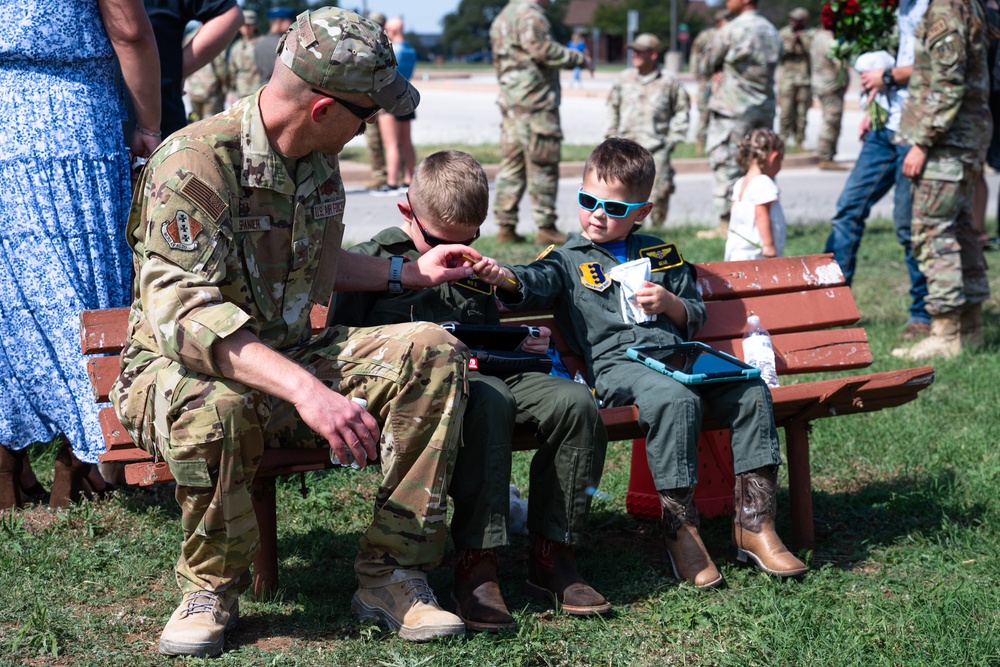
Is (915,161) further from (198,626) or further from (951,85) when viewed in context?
(198,626)

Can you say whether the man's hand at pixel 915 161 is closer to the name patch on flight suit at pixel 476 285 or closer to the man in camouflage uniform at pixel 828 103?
the name patch on flight suit at pixel 476 285

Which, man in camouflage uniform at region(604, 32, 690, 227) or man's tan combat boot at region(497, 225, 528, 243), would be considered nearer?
man's tan combat boot at region(497, 225, 528, 243)

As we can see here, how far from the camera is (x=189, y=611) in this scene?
315 cm

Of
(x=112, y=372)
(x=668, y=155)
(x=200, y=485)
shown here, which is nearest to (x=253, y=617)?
(x=200, y=485)

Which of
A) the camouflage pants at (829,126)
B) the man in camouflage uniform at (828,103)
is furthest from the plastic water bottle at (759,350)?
the camouflage pants at (829,126)

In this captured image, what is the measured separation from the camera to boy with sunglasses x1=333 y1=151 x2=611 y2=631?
3.37 meters

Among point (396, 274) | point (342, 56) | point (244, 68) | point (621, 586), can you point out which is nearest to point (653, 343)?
point (621, 586)

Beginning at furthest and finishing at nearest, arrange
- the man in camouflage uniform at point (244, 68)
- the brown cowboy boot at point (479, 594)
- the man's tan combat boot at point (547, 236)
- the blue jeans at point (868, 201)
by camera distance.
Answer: the man in camouflage uniform at point (244, 68) → the man's tan combat boot at point (547, 236) → the blue jeans at point (868, 201) → the brown cowboy boot at point (479, 594)

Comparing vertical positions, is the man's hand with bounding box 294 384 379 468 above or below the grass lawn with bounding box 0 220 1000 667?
Answer: above

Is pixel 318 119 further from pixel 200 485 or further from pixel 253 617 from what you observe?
A: pixel 253 617

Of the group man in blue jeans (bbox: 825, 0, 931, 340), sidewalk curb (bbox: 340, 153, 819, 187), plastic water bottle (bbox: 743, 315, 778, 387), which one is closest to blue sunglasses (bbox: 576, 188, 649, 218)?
plastic water bottle (bbox: 743, 315, 778, 387)

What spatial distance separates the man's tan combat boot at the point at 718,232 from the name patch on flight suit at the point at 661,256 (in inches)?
236

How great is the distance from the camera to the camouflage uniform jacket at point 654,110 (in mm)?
11130

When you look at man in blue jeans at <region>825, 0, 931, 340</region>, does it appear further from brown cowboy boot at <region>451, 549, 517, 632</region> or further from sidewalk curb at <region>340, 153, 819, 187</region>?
sidewalk curb at <region>340, 153, 819, 187</region>
